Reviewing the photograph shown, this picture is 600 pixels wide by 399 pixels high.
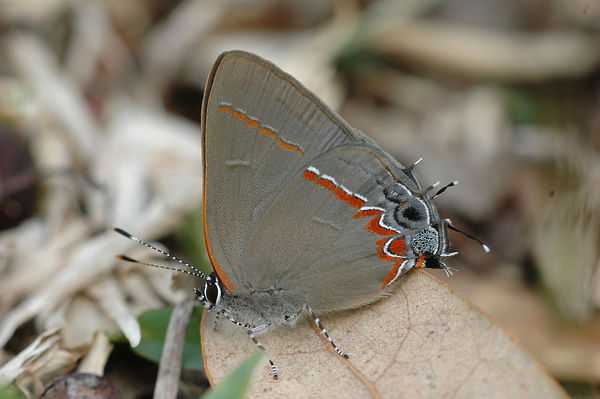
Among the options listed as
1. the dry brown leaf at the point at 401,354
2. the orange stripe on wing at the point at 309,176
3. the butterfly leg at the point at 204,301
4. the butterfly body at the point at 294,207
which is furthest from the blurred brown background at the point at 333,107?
the orange stripe on wing at the point at 309,176

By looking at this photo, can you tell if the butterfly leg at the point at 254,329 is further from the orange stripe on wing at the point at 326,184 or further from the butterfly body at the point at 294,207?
the orange stripe on wing at the point at 326,184

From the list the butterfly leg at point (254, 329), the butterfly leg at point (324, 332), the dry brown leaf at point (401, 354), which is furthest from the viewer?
the butterfly leg at point (254, 329)

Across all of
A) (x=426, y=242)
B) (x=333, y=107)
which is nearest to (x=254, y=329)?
(x=426, y=242)

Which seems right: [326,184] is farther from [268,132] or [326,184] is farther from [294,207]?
[268,132]

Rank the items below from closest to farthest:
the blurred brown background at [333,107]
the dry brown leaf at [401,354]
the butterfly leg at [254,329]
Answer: the dry brown leaf at [401,354] → the butterfly leg at [254,329] → the blurred brown background at [333,107]

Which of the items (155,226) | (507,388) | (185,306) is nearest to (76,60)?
(155,226)

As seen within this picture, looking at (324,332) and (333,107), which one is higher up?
(333,107)
